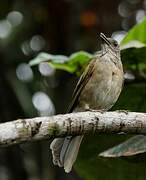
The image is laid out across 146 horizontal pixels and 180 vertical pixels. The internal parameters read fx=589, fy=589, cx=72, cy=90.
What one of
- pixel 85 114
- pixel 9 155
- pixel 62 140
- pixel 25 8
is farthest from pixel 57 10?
pixel 85 114

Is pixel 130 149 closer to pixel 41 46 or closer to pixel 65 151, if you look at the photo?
pixel 65 151

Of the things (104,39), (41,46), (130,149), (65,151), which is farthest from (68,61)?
(41,46)

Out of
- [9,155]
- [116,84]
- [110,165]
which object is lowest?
[9,155]

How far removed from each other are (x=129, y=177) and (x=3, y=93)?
89.8 inches

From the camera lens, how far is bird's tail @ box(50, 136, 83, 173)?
3.82 m

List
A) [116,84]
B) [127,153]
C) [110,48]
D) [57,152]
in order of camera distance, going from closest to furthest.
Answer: [127,153]
[57,152]
[116,84]
[110,48]

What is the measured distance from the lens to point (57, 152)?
12.6 feet

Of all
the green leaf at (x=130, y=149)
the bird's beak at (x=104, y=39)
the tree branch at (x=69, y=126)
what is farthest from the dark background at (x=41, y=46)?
the tree branch at (x=69, y=126)

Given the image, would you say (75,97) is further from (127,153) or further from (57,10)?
(57,10)

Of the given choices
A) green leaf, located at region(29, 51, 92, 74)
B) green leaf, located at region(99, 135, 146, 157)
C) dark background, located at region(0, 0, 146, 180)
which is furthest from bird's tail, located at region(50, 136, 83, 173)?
dark background, located at region(0, 0, 146, 180)

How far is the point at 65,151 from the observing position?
3.98 metres

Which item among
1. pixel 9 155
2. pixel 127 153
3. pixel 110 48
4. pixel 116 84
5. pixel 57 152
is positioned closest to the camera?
pixel 127 153

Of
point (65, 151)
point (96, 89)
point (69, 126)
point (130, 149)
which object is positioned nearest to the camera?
point (69, 126)

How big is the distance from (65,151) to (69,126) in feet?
3.58
